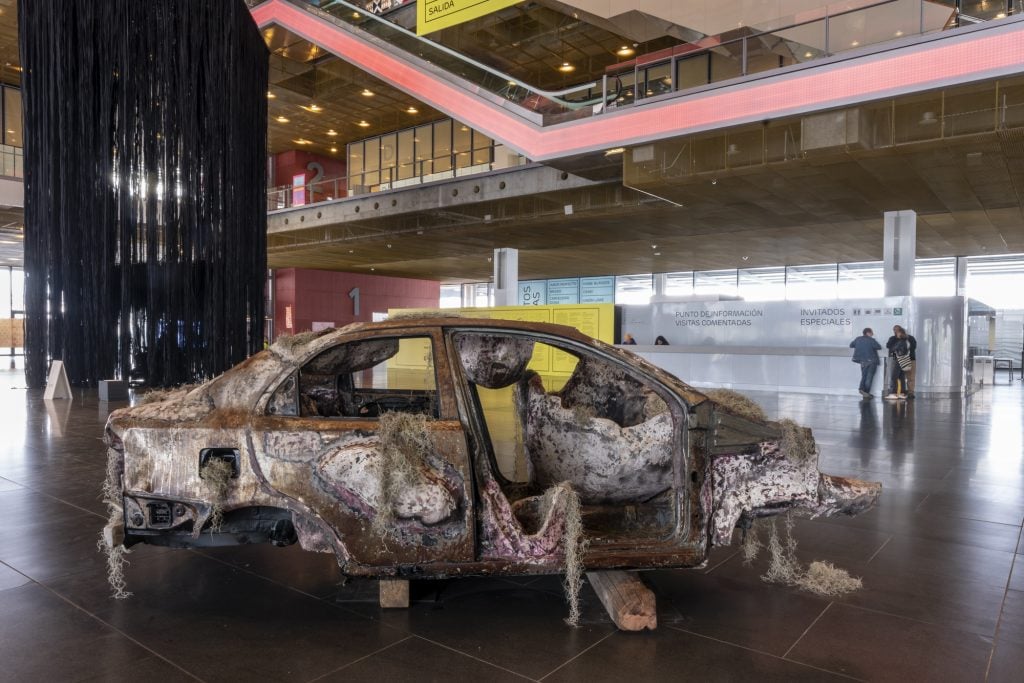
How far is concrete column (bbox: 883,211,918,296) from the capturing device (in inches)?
622

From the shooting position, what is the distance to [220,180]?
10523 millimetres

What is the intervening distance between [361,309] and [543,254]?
1293 cm

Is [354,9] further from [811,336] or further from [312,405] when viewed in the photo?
[312,405]

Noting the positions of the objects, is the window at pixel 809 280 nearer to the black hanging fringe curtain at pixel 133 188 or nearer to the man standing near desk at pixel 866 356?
the man standing near desk at pixel 866 356

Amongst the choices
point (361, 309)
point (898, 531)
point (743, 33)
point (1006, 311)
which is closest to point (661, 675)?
point (898, 531)

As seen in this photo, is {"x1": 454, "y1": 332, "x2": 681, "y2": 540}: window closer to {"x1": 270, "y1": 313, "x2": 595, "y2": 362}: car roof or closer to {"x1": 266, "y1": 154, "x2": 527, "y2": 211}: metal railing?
{"x1": 270, "y1": 313, "x2": 595, "y2": 362}: car roof

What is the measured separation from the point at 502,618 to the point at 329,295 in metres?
32.1

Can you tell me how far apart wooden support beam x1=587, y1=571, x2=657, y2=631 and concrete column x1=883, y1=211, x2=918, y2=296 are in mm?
15564

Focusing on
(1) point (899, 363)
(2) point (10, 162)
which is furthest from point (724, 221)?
(2) point (10, 162)

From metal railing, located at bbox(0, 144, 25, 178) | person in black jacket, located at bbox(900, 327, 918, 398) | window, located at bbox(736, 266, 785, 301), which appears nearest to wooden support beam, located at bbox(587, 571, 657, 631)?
person in black jacket, located at bbox(900, 327, 918, 398)

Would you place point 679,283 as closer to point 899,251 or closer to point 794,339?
point 794,339

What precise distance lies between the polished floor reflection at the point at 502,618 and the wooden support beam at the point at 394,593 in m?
0.05

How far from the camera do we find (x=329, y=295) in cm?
3356

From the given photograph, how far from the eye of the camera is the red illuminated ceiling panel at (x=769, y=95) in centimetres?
952
